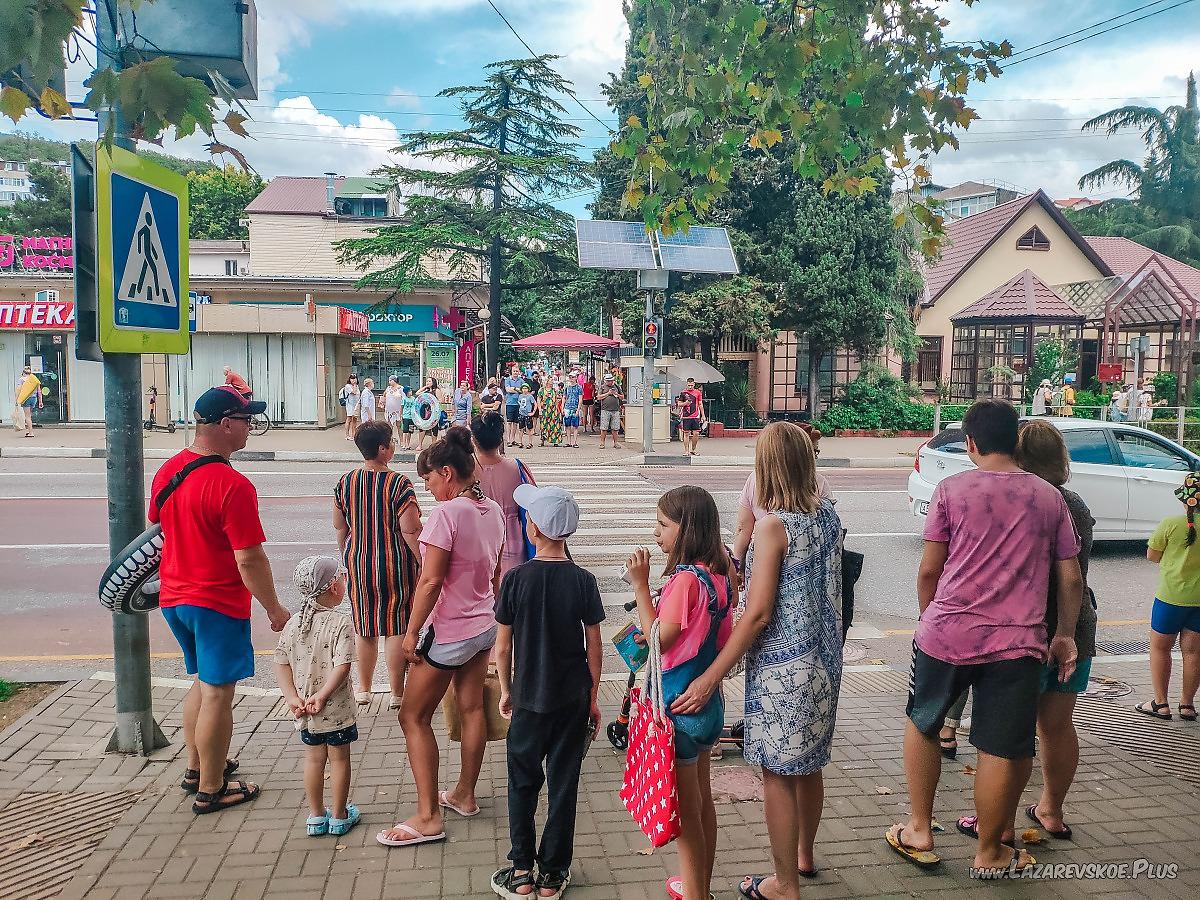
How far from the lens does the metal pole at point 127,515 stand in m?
4.55

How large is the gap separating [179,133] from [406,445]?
61.0ft

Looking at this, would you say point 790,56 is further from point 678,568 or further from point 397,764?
point 397,764

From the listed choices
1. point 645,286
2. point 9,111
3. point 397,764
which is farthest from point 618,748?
point 645,286

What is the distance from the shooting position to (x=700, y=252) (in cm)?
2188

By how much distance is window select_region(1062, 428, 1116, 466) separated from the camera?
34.2ft

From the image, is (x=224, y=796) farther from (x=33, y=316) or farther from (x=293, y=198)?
(x=293, y=198)

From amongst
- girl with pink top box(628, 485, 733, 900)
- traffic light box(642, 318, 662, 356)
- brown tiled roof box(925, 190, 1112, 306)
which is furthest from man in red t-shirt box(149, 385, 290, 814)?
brown tiled roof box(925, 190, 1112, 306)

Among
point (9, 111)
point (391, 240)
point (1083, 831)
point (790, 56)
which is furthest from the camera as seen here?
point (391, 240)

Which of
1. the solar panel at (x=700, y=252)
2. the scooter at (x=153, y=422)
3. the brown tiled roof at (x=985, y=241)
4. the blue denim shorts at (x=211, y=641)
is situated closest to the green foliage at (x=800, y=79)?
the blue denim shorts at (x=211, y=641)

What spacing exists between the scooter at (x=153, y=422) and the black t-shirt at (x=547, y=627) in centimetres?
2390

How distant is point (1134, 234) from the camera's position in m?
47.8

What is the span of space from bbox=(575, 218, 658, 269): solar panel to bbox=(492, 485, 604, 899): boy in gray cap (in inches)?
686

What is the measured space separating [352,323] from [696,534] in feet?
82.5

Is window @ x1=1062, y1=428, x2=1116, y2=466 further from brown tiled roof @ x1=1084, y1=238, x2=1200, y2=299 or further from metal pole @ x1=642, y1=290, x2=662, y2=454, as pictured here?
brown tiled roof @ x1=1084, y1=238, x2=1200, y2=299
